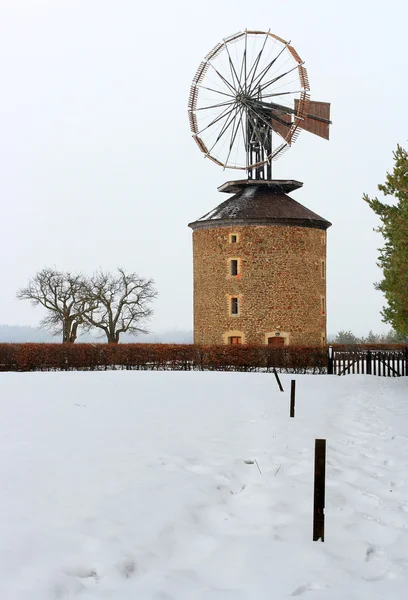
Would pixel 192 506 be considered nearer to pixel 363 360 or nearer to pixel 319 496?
pixel 319 496

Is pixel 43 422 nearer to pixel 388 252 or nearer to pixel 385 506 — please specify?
pixel 385 506

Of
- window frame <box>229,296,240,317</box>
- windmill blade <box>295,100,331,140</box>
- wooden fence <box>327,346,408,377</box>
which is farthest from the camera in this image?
windmill blade <box>295,100,331,140</box>

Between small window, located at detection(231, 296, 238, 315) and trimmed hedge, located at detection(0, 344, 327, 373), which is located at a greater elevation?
small window, located at detection(231, 296, 238, 315)

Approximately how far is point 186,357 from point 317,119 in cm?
1950

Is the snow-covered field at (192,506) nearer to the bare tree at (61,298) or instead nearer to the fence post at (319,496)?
the fence post at (319,496)

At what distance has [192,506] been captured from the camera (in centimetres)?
804

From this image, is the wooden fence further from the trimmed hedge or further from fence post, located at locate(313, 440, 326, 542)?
fence post, located at locate(313, 440, 326, 542)

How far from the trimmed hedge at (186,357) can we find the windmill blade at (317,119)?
54.9ft

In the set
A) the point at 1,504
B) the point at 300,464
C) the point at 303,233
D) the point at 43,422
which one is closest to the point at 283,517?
the point at 300,464

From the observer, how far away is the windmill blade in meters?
41.8

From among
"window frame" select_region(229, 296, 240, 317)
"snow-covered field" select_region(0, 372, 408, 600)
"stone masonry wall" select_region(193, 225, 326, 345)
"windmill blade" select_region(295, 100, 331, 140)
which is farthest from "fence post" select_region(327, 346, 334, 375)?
"windmill blade" select_region(295, 100, 331, 140)

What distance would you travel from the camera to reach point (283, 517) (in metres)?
7.98

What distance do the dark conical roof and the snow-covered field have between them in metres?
24.8

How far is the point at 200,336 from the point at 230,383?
18186 mm
